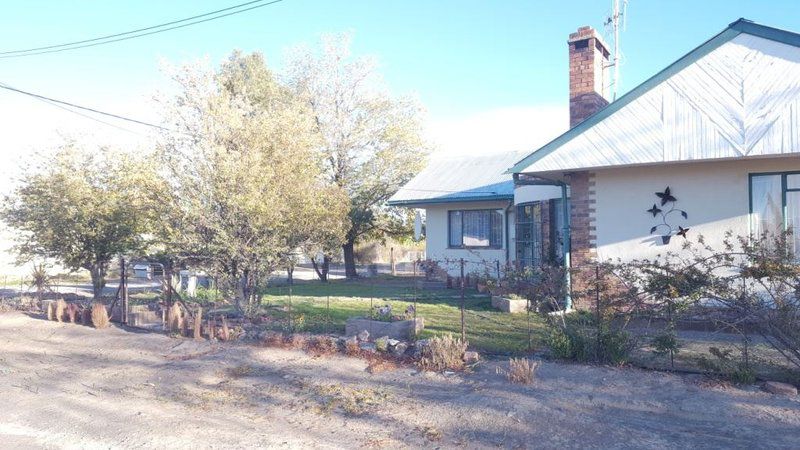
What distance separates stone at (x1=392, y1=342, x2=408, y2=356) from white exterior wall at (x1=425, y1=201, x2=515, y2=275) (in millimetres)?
10705

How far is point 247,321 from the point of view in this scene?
36.2 feet

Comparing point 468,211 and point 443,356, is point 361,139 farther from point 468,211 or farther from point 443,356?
point 443,356

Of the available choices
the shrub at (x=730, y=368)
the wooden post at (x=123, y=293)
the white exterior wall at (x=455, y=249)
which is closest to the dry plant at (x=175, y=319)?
the wooden post at (x=123, y=293)

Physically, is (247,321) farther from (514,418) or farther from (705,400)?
(705,400)

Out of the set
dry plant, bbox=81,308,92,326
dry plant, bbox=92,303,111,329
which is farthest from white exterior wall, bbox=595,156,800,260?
dry plant, bbox=81,308,92,326

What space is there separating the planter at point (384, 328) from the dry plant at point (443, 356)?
1269mm

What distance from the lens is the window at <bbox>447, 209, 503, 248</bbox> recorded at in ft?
65.6

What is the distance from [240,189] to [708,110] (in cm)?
766

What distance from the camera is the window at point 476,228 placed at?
20.0 meters

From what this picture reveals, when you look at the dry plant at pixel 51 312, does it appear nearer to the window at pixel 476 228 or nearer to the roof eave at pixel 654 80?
the roof eave at pixel 654 80

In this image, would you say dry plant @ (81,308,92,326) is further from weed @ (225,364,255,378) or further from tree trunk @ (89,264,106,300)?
weed @ (225,364,255,378)

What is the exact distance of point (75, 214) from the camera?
46.0 feet

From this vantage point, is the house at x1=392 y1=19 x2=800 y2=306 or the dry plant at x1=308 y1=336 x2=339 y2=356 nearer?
the dry plant at x1=308 y1=336 x2=339 y2=356

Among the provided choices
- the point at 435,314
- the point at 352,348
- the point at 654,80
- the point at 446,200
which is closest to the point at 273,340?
the point at 352,348
